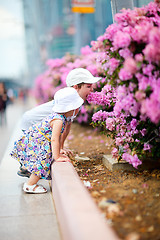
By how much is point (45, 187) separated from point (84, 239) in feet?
7.17

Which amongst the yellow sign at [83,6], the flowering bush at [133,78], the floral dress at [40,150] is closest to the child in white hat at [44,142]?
the floral dress at [40,150]

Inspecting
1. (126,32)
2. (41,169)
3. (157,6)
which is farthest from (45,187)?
(157,6)

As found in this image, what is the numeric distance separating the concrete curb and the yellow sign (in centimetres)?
910

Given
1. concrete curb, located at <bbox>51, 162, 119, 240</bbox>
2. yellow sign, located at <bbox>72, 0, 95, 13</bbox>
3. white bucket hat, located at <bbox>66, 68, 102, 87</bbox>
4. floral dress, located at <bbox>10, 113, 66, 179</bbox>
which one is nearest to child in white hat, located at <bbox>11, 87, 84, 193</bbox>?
floral dress, located at <bbox>10, 113, 66, 179</bbox>

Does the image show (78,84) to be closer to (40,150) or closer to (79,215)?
(40,150)

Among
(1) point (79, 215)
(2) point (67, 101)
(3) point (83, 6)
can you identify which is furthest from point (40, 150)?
(3) point (83, 6)

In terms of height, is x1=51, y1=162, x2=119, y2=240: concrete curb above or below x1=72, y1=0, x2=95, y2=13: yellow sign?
below

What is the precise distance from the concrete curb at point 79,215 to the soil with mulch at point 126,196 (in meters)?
0.20

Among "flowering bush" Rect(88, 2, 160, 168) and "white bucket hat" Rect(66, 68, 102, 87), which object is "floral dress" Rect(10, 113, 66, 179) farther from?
"flowering bush" Rect(88, 2, 160, 168)

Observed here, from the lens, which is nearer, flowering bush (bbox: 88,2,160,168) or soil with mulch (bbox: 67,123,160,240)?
soil with mulch (bbox: 67,123,160,240)

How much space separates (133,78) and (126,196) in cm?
103

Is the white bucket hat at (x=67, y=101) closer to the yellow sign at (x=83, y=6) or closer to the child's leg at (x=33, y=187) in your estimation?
the child's leg at (x=33, y=187)

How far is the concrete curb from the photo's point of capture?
1.85m

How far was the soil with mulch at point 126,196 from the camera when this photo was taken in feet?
7.40
